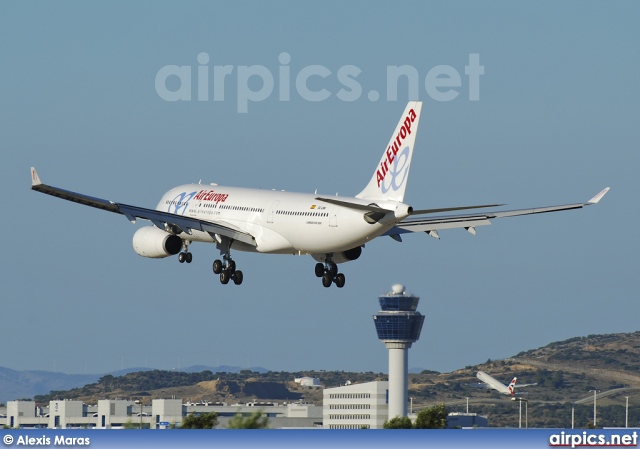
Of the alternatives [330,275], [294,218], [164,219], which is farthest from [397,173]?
[164,219]

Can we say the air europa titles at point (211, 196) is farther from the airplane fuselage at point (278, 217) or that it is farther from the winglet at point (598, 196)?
the winglet at point (598, 196)

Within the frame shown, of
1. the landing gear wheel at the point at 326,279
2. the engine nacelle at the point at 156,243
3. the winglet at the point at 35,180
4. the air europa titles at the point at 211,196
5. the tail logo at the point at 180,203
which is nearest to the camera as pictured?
the winglet at the point at 35,180

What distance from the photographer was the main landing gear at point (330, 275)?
91125 mm

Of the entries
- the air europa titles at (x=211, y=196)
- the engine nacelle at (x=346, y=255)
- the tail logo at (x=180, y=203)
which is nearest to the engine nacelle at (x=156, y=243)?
the tail logo at (x=180, y=203)

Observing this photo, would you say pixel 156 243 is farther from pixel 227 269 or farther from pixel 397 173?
pixel 397 173

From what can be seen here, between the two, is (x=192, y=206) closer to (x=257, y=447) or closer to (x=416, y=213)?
(x=416, y=213)

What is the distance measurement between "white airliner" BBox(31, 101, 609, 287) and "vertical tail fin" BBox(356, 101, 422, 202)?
0.19 ft

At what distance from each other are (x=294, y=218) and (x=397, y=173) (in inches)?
273

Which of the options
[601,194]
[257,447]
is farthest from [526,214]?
[257,447]

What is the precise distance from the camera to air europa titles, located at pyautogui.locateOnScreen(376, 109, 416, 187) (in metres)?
85.1

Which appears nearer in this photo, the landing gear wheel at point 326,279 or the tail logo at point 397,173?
the tail logo at point 397,173

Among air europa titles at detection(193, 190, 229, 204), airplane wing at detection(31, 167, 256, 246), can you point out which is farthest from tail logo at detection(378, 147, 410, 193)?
air europa titles at detection(193, 190, 229, 204)

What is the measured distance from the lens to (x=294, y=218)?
8656 cm

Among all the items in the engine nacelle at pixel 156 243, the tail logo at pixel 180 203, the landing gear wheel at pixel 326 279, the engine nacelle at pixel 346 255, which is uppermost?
the tail logo at pixel 180 203
